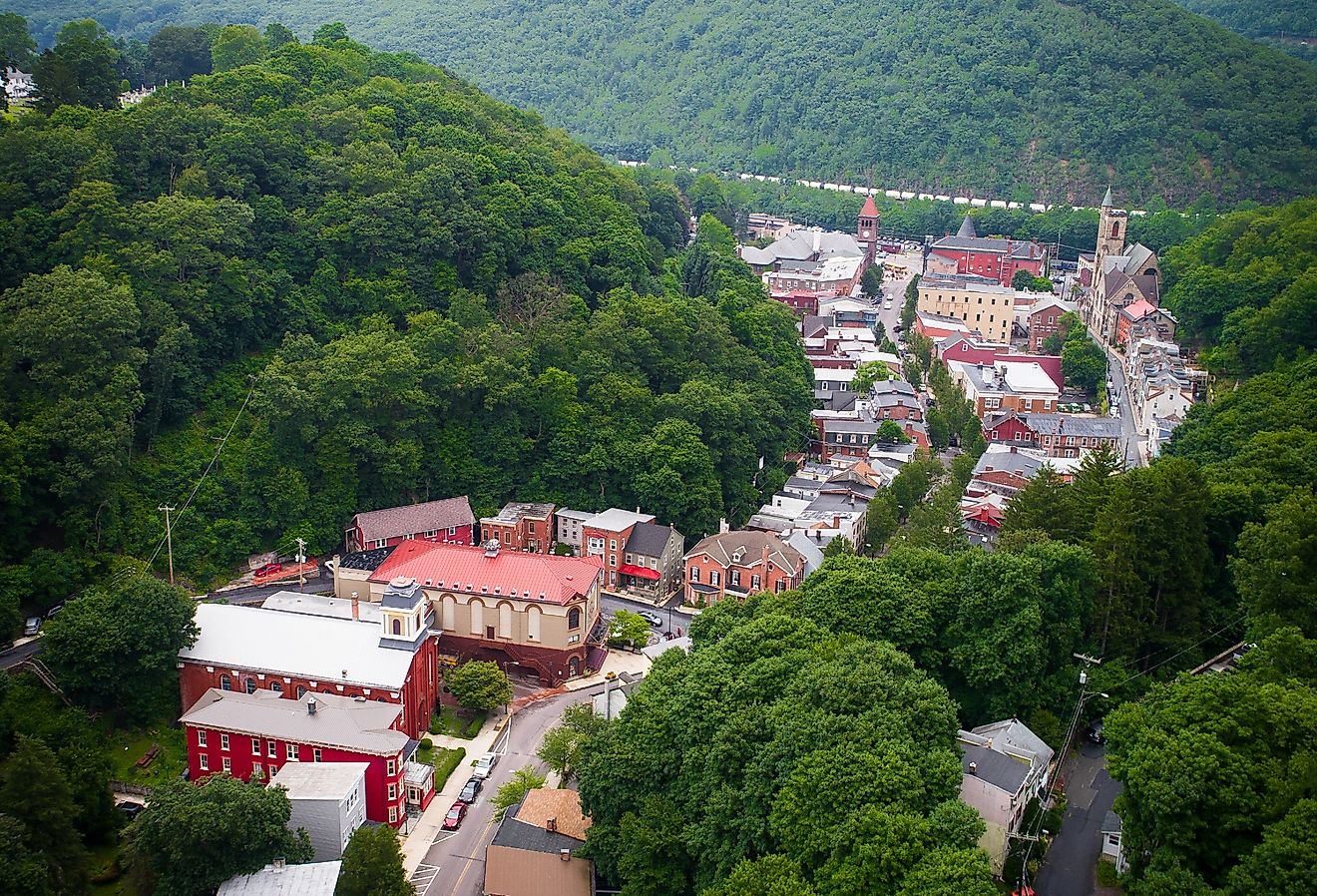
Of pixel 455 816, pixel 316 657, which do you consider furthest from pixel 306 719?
pixel 455 816

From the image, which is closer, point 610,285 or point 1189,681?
point 1189,681

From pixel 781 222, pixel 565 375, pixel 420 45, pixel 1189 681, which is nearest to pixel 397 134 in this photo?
pixel 565 375

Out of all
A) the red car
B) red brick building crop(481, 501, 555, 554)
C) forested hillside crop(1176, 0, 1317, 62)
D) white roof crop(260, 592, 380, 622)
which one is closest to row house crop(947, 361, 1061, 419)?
red brick building crop(481, 501, 555, 554)

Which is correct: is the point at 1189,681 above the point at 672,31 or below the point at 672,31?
below

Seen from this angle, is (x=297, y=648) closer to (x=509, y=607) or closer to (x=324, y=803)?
(x=509, y=607)

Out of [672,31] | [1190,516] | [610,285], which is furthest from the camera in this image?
[672,31]

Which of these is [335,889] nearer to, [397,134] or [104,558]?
[104,558]

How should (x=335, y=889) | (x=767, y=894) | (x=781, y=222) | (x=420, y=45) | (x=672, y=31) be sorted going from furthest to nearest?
(x=672, y=31)
(x=420, y=45)
(x=781, y=222)
(x=335, y=889)
(x=767, y=894)
